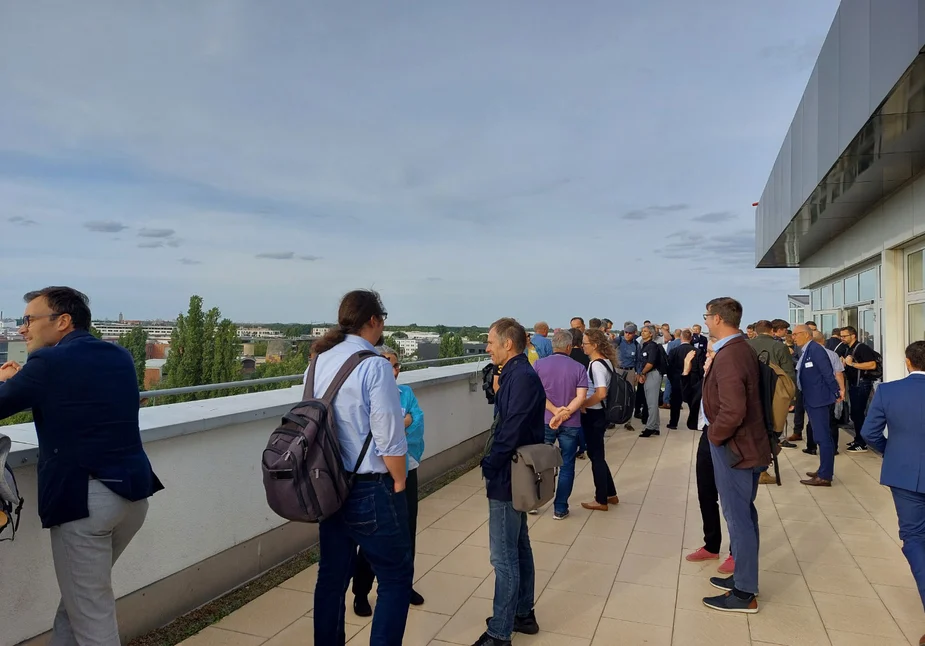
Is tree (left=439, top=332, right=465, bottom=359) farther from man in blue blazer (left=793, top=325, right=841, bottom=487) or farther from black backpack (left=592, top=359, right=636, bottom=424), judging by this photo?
man in blue blazer (left=793, top=325, right=841, bottom=487)

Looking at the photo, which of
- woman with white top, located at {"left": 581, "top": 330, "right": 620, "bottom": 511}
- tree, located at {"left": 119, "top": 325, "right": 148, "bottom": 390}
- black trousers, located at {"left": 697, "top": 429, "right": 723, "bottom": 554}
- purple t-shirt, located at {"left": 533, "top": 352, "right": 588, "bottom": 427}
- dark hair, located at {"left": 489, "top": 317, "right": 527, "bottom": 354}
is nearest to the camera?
tree, located at {"left": 119, "top": 325, "right": 148, "bottom": 390}

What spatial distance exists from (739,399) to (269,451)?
296cm

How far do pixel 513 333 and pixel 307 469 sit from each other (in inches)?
62.0

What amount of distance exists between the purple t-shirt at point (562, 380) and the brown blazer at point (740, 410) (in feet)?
6.20

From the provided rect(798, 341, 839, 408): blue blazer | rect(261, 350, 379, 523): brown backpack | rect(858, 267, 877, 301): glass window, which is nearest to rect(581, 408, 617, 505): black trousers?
rect(798, 341, 839, 408): blue blazer

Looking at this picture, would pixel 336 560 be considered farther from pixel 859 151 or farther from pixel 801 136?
pixel 801 136

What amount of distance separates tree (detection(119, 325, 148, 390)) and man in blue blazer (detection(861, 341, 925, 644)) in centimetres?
425

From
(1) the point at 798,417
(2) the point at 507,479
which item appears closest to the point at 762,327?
(1) the point at 798,417

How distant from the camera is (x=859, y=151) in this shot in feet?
23.5

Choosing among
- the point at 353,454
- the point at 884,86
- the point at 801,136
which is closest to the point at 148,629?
the point at 353,454

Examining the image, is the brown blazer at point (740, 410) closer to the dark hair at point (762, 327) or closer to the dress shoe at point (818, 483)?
the dark hair at point (762, 327)

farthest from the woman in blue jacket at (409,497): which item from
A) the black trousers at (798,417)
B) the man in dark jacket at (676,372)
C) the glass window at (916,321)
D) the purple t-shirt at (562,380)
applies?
the man in dark jacket at (676,372)

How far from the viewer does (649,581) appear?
4762mm

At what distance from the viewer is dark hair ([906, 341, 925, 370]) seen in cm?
398
